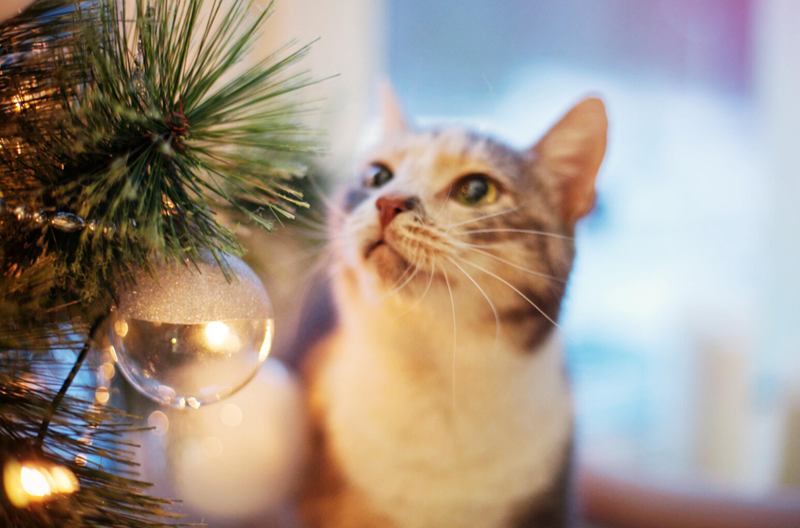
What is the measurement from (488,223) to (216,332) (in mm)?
262

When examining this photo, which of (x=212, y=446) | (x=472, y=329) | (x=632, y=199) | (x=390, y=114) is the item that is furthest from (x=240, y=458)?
(x=632, y=199)

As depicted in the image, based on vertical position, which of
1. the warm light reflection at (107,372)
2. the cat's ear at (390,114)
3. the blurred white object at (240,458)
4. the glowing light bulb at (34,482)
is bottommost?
the blurred white object at (240,458)

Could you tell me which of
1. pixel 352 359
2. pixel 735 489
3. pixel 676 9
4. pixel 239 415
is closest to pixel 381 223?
pixel 352 359

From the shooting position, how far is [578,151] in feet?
1.64

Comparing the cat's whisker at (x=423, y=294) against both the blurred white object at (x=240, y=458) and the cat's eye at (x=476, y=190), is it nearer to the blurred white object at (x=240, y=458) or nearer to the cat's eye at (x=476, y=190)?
the cat's eye at (x=476, y=190)

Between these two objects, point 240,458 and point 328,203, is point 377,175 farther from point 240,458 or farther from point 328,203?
point 240,458

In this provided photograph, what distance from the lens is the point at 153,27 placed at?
12.8 inches

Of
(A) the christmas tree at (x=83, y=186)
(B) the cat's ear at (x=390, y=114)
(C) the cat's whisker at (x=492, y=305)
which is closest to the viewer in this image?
(A) the christmas tree at (x=83, y=186)

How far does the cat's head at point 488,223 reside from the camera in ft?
1.59

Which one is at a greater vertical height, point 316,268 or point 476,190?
point 476,190

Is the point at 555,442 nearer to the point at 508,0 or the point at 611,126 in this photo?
the point at 611,126

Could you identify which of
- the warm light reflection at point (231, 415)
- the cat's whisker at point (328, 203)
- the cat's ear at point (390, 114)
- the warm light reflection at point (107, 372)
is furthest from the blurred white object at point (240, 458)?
the cat's ear at point (390, 114)

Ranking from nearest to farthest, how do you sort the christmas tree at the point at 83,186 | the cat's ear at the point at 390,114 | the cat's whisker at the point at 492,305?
the christmas tree at the point at 83,186, the cat's whisker at the point at 492,305, the cat's ear at the point at 390,114

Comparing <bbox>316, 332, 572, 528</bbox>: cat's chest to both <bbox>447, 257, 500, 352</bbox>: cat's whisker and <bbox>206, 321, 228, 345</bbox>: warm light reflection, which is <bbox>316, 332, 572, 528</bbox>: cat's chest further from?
<bbox>206, 321, 228, 345</bbox>: warm light reflection
